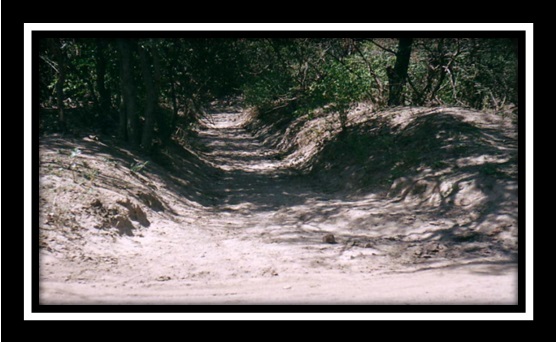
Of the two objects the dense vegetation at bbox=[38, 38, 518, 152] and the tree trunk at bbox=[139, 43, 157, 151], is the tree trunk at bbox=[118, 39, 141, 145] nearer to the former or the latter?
the dense vegetation at bbox=[38, 38, 518, 152]

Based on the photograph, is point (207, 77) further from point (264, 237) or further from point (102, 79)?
point (264, 237)

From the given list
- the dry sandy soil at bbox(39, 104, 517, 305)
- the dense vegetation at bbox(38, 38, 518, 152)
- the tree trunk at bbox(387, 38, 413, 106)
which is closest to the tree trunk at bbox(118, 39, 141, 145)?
the dense vegetation at bbox(38, 38, 518, 152)

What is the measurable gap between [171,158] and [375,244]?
23.1 feet

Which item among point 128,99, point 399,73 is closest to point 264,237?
point 128,99

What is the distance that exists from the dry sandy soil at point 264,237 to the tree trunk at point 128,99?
2.88 feet

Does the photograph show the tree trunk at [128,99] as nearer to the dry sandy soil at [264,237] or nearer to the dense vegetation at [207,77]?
the dense vegetation at [207,77]

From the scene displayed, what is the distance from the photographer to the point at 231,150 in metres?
20.1

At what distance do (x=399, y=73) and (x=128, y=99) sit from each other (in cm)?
745

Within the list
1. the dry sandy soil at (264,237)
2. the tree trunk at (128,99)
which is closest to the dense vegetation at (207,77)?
the tree trunk at (128,99)

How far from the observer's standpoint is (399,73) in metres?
16.8

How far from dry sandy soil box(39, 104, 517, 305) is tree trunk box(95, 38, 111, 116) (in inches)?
88.3
